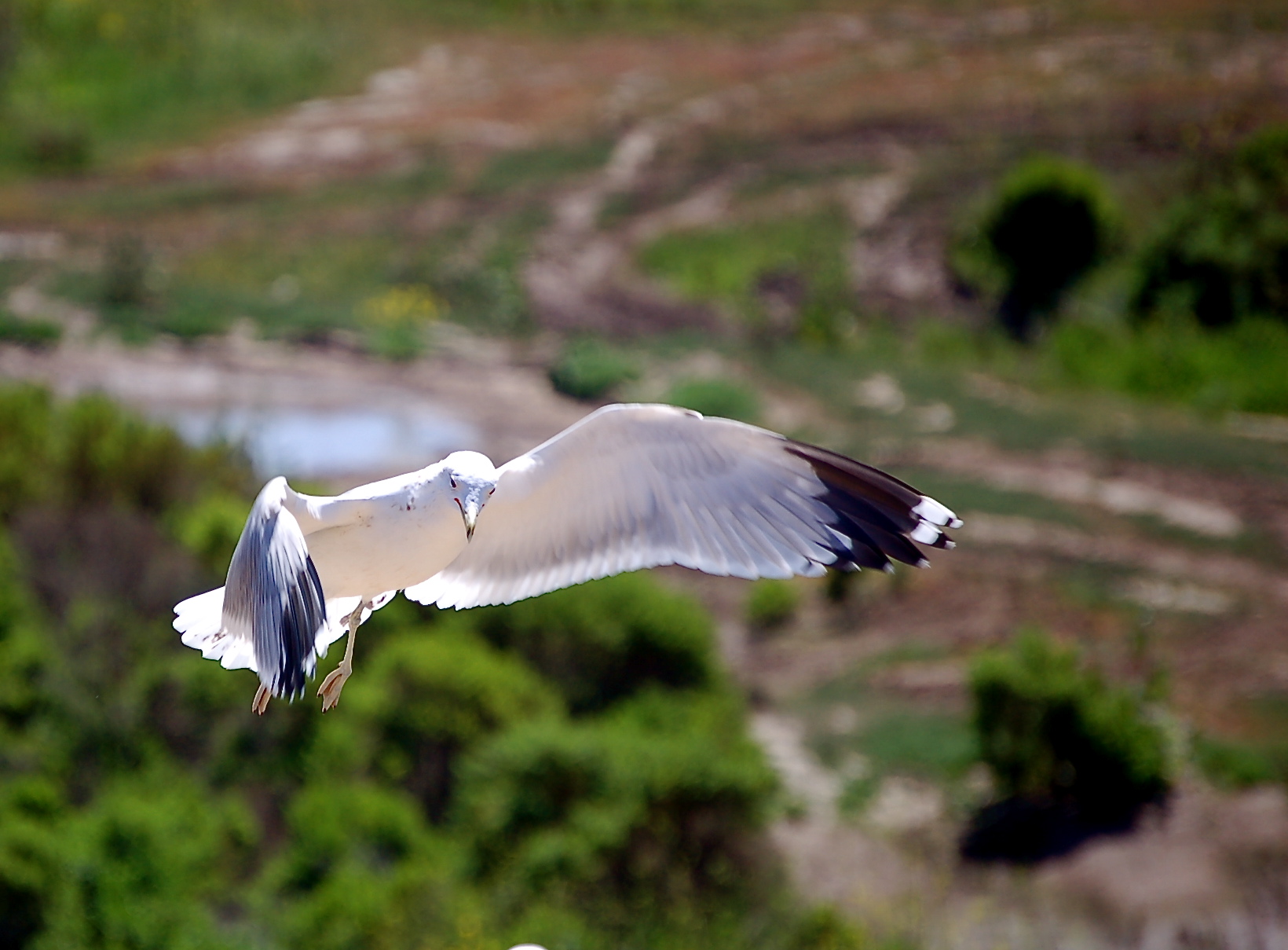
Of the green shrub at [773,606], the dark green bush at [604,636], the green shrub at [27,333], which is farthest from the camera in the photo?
the green shrub at [27,333]

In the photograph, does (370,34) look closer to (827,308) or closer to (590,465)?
(827,308)

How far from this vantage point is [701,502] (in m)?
5.54

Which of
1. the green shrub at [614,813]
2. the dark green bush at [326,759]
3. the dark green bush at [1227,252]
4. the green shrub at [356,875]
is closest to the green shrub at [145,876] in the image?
the dark green bush at [326,759]

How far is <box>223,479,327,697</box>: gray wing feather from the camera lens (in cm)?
451

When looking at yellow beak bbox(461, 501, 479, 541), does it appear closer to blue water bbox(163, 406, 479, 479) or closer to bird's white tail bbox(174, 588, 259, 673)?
bird's white tail bbox(174, 588, 259, 673)

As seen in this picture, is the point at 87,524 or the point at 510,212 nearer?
the point at 87,524

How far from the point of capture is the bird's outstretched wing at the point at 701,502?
5309 mm

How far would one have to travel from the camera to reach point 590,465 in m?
5.56

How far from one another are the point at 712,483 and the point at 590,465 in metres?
0.41

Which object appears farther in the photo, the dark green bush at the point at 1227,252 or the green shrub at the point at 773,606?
the dark green bush at the point at 1227,252

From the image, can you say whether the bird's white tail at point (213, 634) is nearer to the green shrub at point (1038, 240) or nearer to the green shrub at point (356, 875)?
the green shrub at point (356, 875)

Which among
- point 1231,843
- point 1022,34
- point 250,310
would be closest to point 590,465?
point 1231,843

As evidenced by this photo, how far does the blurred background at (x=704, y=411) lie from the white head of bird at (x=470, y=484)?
6280 millimetres

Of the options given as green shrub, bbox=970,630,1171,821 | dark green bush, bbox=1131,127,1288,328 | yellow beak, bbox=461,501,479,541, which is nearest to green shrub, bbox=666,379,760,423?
green shrub, bbox=970,630,1171,821
